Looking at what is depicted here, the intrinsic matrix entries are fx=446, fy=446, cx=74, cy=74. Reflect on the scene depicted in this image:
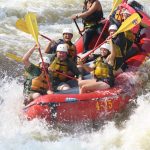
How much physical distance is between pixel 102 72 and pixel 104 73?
0.03m

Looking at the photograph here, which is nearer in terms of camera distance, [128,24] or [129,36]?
[128,24]

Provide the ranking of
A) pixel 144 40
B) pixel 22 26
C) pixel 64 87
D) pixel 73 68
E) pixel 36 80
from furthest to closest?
pixel 144 40 → pixel 22 26 → pixel 73 68 → pixel 64 87 → pixel 36 80

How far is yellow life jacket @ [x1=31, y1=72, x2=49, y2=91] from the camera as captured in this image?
639cm

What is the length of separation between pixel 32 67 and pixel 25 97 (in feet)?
1.51

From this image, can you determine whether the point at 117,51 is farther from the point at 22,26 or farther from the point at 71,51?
the point at 22,26

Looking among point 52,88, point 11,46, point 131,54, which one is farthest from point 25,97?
point 11,46

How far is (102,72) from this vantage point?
6.46 m

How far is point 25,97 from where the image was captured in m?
6.54

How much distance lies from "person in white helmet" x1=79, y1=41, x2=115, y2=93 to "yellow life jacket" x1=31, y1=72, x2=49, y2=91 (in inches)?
20.7

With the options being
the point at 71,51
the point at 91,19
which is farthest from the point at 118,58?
the point at 91,19

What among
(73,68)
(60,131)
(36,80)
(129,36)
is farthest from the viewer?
(129,36)

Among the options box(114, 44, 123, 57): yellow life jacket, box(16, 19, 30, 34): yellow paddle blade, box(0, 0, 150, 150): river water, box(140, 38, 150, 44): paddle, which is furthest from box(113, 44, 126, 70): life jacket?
box(16, 19, 30, 34): yellow paddle blade

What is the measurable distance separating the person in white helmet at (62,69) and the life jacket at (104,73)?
31 centimetres

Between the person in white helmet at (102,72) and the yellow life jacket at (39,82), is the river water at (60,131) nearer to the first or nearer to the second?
the yellow life jacket at (39,82)
